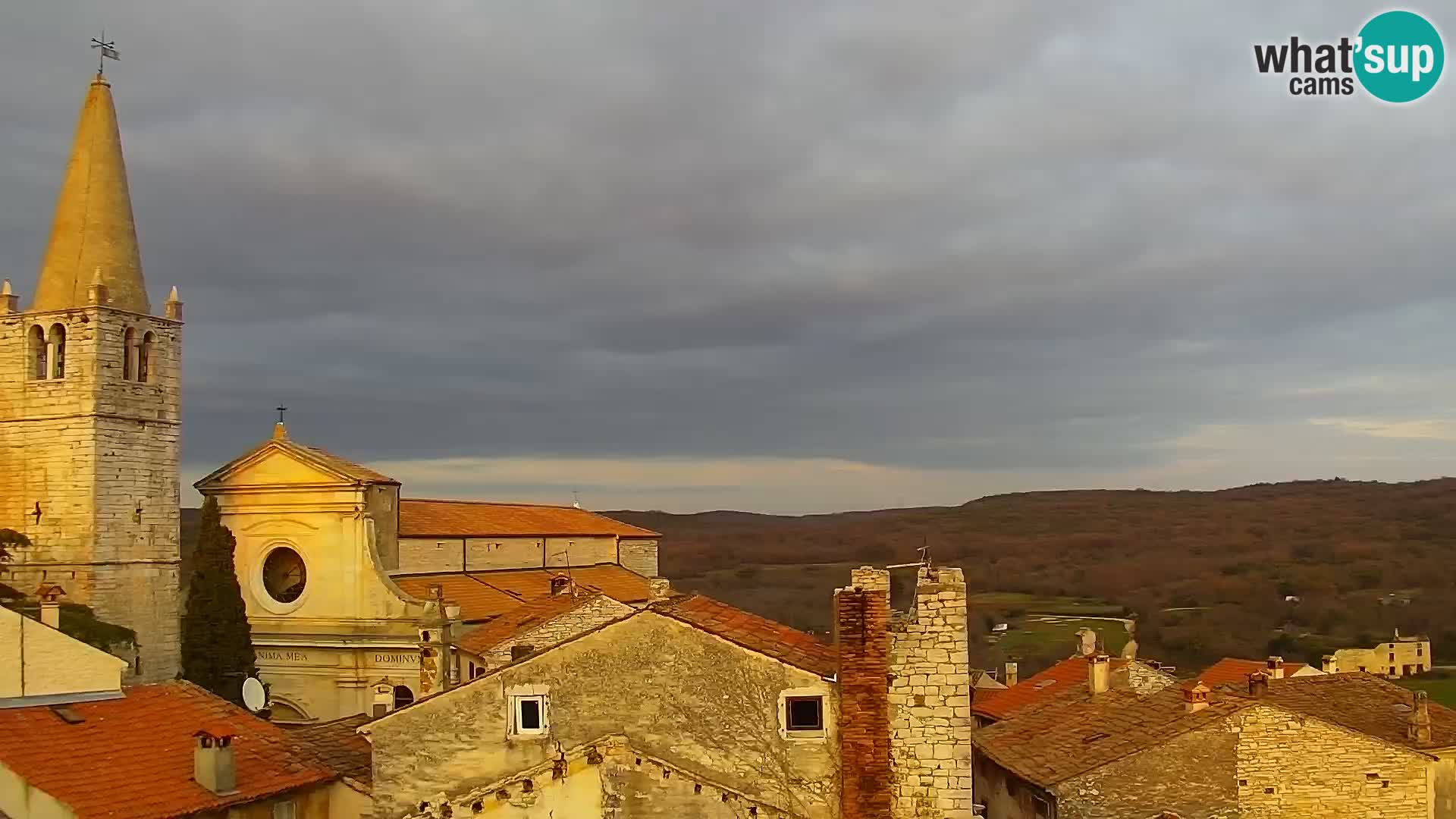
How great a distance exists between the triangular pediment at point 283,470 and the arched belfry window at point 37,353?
6547mm

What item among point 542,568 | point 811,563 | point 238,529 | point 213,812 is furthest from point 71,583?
point 811,563

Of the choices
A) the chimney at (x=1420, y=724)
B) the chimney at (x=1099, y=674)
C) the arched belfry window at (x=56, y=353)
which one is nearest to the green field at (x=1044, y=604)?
the chimney at (x=1099, y=674)

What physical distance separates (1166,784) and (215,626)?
29.1 metres

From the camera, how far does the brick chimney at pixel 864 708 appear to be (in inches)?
620

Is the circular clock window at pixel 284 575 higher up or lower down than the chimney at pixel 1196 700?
higher up

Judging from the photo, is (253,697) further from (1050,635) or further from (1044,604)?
(1044,604)

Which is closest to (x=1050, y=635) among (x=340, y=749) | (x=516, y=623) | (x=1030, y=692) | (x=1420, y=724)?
(x=1030, y=692)

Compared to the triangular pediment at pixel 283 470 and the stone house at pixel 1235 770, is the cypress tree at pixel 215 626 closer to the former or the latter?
the triangular pediment at pixel 283 470

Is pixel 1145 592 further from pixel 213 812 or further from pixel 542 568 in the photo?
pixel 213 812

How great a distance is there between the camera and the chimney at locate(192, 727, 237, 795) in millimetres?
17547

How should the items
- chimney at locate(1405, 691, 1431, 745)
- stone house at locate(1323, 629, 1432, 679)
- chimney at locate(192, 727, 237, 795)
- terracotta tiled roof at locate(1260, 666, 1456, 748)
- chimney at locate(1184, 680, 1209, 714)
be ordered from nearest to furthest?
chimney at locate(192, 727, 237, 795) → chimney at locate(1184, 680, 1209, 714) → chimney at locate(1405, 691, 1431, 745) → terracotta tiled roof at locate(1260, 666, 1456, 748) → stone house at locate(1323, 629, 1432, 679)

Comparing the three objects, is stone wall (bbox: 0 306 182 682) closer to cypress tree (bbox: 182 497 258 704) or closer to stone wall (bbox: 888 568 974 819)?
Result: cypress tree (bbox: 182 497 258 704)

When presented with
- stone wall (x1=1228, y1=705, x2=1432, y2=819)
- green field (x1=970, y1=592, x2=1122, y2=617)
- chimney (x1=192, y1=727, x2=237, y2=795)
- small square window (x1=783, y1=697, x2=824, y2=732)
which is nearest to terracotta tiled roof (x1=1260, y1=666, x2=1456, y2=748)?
stone wall (x1=1228, y1=705, x2=1432, y2=819)

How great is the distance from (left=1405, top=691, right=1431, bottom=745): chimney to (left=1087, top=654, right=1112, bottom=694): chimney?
6.85 meters
